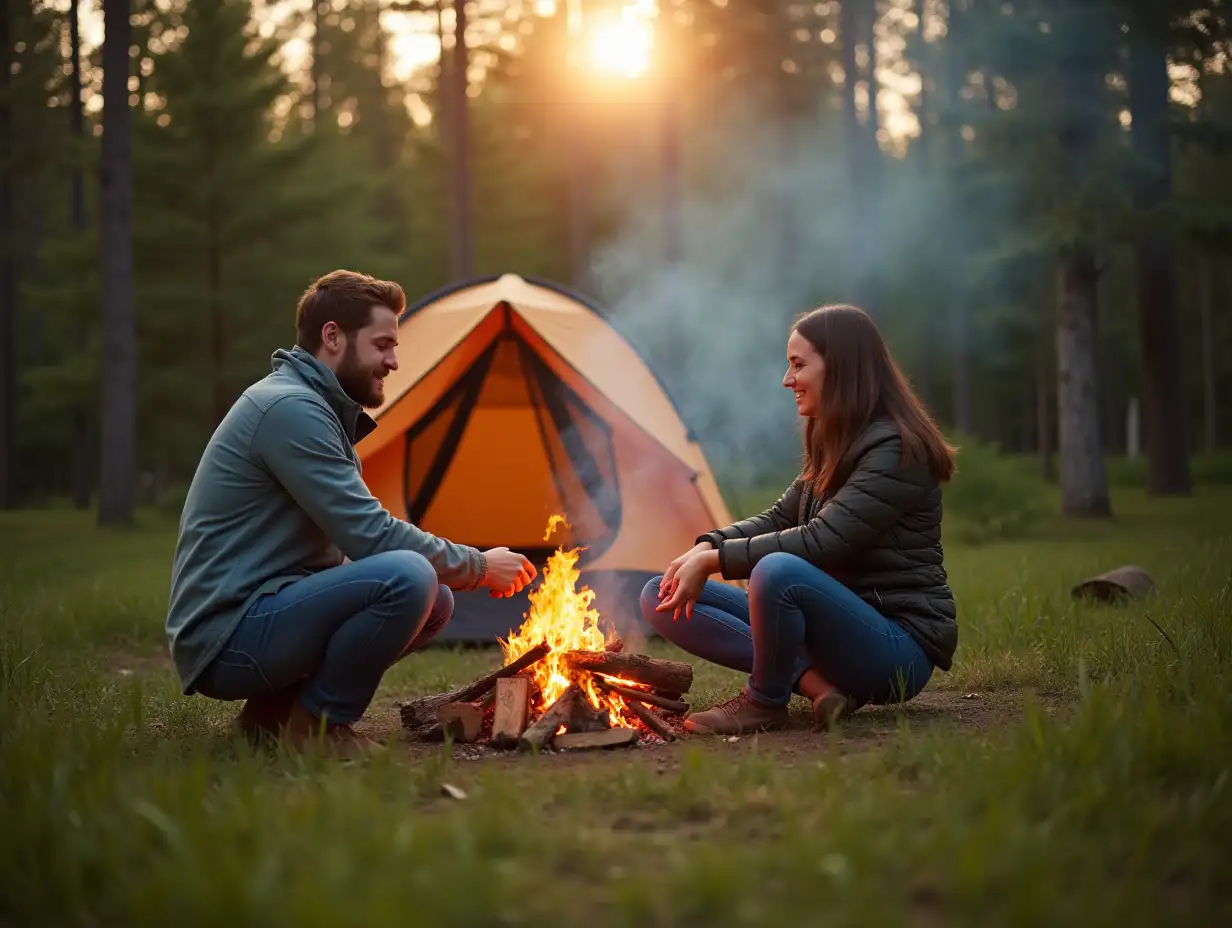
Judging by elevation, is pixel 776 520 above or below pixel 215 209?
below

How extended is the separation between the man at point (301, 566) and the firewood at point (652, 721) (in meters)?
0.68

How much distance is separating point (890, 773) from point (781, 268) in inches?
1063

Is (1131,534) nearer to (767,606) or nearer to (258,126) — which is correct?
(767,606)

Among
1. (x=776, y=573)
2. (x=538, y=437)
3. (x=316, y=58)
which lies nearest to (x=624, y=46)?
(x=316, y=58)

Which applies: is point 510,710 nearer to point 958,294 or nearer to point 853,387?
point 853,387

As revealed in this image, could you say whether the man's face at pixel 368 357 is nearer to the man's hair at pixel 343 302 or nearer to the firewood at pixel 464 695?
the man's hair at pixel 343 302

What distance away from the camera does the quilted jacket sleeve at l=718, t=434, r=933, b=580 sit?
3.89 metres

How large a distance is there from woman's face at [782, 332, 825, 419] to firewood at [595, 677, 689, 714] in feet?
3.73

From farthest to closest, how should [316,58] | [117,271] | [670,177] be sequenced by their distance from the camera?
[316,58] → [670,177] → [117,271]

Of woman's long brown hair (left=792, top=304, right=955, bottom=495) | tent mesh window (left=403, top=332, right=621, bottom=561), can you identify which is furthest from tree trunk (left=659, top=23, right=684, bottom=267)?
woman's long brown hair (left=792, top=304, right=955, bottom=495)

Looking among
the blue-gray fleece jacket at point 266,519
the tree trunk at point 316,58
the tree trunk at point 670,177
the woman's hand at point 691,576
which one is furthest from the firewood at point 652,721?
the tree trunk at point 316,58

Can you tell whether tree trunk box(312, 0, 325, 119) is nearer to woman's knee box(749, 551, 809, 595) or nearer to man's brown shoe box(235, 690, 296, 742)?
man's brown shoe box(235, 690, 296, 742)

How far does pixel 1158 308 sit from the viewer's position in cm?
1497

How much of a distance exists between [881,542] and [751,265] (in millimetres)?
27350
